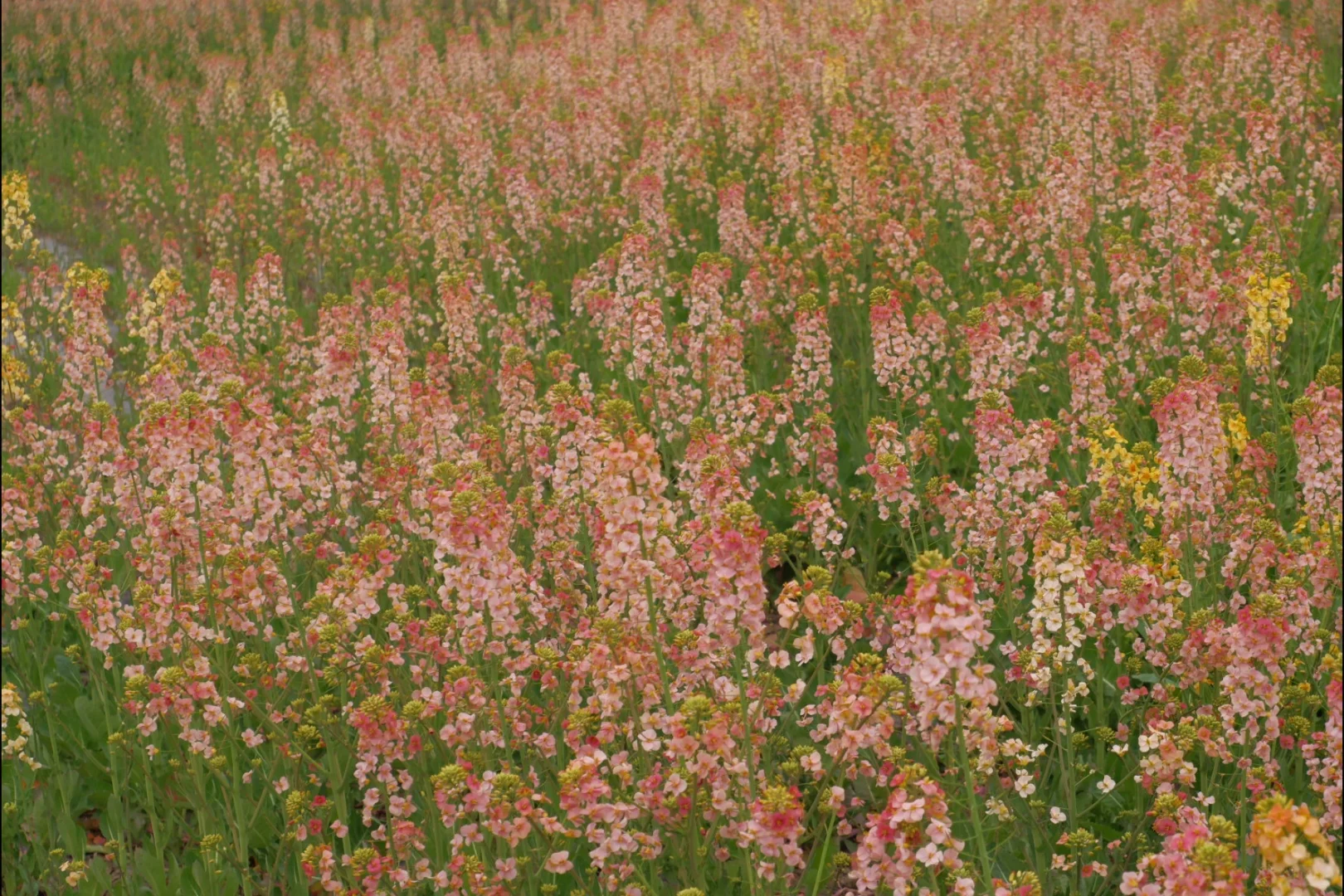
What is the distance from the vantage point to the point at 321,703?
4.17m

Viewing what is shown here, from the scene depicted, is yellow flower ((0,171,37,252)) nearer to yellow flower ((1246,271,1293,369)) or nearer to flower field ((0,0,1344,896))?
flower field ((0,0,1344,896))

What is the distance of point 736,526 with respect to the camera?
336cm

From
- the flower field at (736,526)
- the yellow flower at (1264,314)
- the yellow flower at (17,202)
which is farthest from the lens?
the yellow flower at (17,202)

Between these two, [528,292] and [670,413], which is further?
[528,292]

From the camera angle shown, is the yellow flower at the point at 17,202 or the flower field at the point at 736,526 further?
the yellow flower at the point at 17,202

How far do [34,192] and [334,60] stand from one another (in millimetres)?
3716

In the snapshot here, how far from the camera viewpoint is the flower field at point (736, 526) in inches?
139

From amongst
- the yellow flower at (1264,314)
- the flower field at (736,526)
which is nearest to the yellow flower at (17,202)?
the flower field at (736,526)

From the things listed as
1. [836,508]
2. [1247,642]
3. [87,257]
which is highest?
[1247,642]

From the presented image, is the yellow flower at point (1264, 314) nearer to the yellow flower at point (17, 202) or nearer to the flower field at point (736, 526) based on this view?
the flower field at point (736, 526)

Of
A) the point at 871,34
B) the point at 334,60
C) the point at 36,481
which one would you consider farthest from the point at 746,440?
the point at 334,60

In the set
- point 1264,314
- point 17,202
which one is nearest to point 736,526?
point 1264,314

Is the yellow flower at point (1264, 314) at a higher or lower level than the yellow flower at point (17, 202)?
higher

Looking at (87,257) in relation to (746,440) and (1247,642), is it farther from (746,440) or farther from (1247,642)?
(1247,642)
